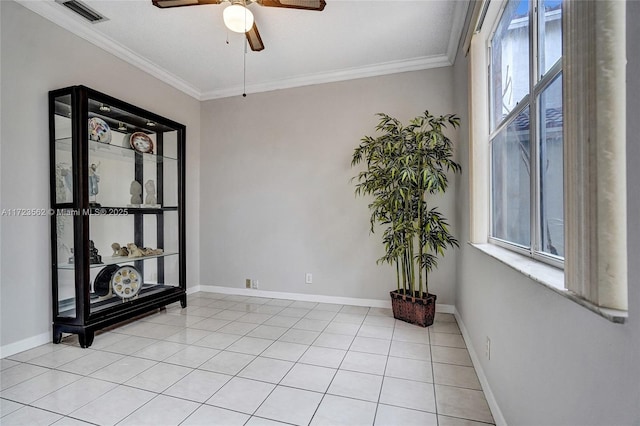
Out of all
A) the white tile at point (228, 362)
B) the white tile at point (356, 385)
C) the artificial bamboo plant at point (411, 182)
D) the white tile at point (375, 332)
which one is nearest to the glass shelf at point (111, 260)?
the white tile at point (228, 362)

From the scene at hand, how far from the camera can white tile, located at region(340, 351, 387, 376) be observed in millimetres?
2121

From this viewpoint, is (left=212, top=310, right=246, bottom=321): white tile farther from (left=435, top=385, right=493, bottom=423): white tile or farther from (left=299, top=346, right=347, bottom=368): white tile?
(left=435, top=385, right=493, bottom=423): white tile

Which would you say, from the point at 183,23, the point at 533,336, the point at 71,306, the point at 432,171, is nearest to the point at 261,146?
the point at 183,23

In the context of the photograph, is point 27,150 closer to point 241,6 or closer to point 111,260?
point 111,260

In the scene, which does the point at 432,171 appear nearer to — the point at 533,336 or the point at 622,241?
the point at 533,336

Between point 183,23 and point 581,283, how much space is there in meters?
3.30

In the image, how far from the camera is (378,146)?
120 inches

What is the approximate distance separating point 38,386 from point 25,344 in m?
0.75

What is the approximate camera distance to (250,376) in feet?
6.68

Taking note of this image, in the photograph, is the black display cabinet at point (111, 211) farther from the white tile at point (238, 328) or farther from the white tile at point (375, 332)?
the white tile at point (375, 332)

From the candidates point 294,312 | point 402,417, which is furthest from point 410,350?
point 294,312

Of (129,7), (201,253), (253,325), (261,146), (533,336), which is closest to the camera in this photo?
(533,336)

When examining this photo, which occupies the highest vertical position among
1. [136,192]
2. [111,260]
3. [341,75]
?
[341,75]

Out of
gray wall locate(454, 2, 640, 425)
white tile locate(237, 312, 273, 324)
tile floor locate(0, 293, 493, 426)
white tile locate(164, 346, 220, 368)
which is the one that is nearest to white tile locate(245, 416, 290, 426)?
tile floor locate(0, 293, 493, 426)
